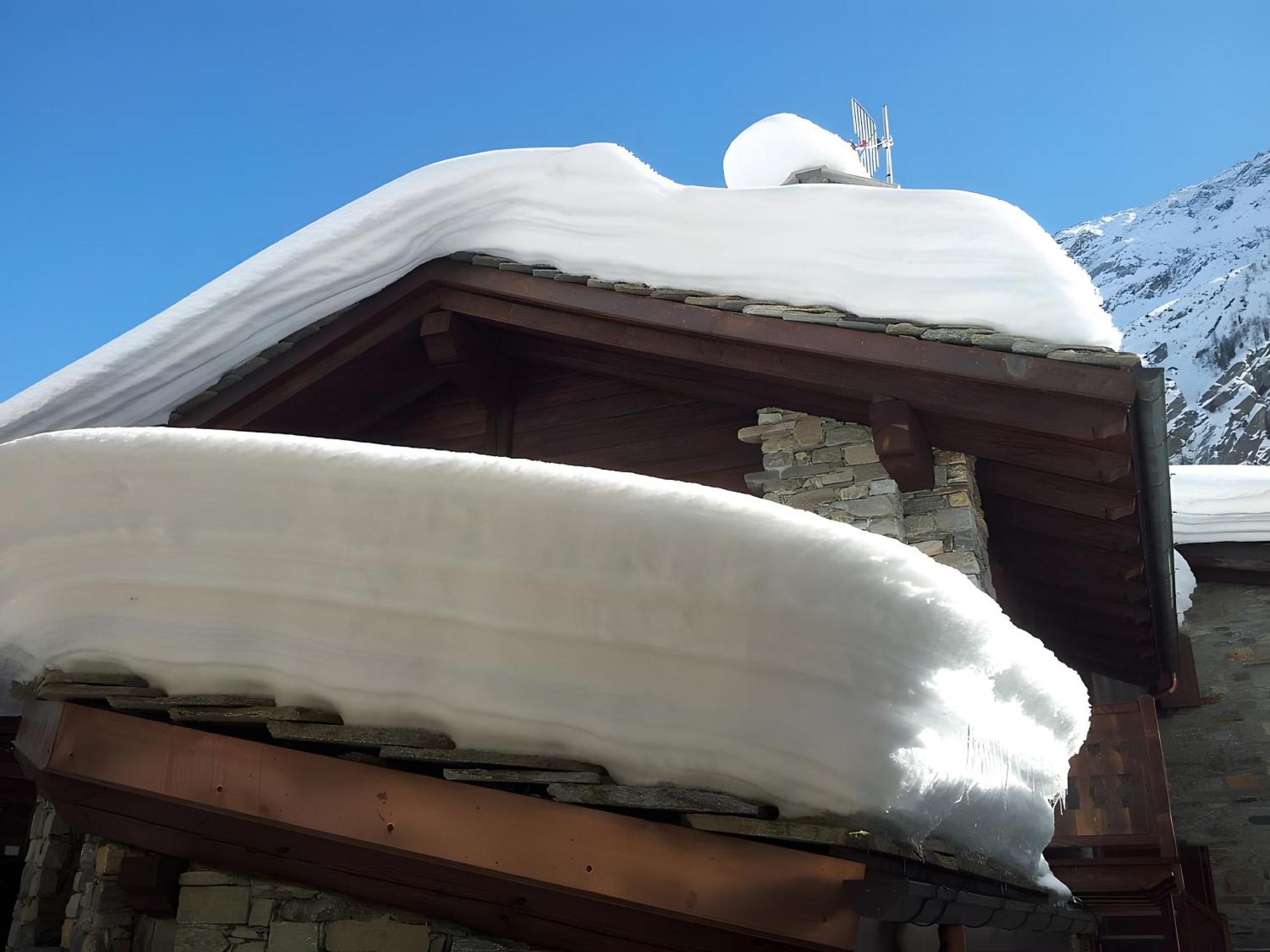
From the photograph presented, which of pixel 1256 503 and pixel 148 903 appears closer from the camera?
pixel 148 903

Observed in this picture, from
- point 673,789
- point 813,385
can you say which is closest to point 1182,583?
point 813,385

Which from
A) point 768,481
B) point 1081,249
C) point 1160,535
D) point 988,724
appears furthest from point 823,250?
point 1081,249

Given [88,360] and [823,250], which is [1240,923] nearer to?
[823,250]

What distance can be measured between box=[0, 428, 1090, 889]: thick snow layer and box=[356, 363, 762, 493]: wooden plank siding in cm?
315

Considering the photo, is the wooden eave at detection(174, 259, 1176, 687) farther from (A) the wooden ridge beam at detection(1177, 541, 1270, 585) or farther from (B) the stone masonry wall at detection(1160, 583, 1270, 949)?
(B) the stone masonry wall at detection(1160, 583, 1270, 949)

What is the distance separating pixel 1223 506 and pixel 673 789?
9.06 meters

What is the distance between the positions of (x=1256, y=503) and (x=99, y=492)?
9624 mm

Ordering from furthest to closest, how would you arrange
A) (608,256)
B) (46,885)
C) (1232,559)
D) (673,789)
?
(1232,559), (608,256), (46,885), (673,789)

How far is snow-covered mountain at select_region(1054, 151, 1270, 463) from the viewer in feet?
88.2

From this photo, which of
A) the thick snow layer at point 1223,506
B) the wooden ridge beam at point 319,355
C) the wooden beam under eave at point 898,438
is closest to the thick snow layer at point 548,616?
the wooden beam under eave at point 898,438

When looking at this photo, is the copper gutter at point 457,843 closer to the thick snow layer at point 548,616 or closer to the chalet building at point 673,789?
the chalet building at point 673,789

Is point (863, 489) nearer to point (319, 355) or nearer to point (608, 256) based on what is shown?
point (608, 256)

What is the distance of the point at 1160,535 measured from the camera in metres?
5.12

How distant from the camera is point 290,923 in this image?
279 centimetres
